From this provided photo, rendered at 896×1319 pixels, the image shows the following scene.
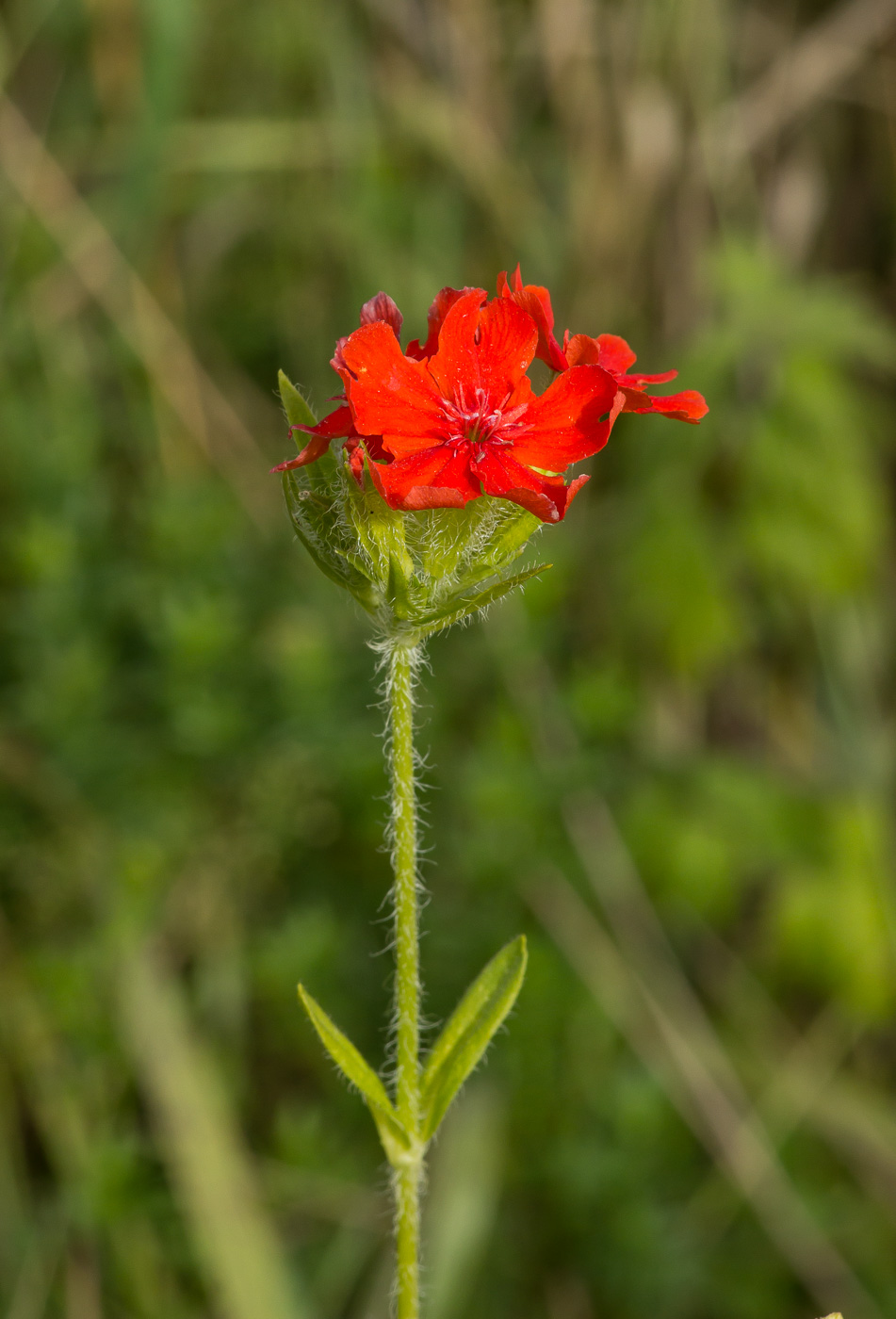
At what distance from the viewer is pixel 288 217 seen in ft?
12.0

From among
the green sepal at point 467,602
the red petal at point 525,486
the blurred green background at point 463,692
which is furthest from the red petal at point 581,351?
the blurred green background at point 463,692

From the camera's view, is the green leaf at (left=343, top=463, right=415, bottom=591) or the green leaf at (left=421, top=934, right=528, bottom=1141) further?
the green leaf at (left=421, top=934, right=528, bottom=1141)

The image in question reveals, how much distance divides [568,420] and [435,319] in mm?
206

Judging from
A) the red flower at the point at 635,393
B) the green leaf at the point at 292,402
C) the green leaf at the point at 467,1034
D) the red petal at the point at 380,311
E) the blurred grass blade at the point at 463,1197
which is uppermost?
the red petal at the point at 380,311

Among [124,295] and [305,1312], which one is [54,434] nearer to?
[124,295]

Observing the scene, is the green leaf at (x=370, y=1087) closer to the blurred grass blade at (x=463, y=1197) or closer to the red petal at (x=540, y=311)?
the red petal at (x=540, y=311)

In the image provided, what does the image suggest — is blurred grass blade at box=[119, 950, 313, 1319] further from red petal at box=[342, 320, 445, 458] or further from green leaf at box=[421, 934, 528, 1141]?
red petal at box=[342, 320, 445, 458]

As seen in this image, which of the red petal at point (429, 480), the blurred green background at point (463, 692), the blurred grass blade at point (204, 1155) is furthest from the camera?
the blurred green background at point (463, 692)

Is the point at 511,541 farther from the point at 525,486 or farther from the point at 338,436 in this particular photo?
the point at 338,436

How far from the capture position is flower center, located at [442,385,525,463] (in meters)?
1.14

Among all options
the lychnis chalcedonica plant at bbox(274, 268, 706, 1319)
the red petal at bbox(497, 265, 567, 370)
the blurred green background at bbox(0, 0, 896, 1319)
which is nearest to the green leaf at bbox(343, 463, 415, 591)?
the lychnis chalcedonica plant at bbox(274, 268, 706, 1319)

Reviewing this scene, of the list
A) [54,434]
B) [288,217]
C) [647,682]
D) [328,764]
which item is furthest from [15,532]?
[647,682]

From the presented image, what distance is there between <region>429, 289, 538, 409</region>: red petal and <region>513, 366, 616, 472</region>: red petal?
0.14 feet

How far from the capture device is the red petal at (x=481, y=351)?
3.84 ft
